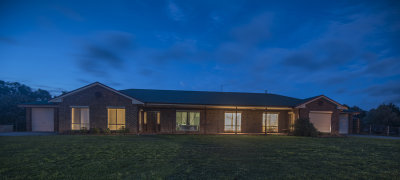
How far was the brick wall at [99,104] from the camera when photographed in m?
14.3

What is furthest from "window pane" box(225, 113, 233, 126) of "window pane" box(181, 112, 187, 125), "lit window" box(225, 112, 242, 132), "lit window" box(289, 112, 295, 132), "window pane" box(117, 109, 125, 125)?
"window pane" box(117, 109, 125, 125)

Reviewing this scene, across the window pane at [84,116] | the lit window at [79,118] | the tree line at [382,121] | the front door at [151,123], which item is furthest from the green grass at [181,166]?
the tree line at [382,121]

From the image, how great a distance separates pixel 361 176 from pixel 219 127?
11763 millimetres

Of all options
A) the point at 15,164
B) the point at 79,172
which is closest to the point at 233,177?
the point at 79,172

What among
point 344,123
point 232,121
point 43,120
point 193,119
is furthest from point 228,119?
point 43,120

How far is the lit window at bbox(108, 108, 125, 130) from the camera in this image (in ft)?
48.5

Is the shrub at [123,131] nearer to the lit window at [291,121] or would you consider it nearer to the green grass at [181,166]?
the green grass at [181,166]

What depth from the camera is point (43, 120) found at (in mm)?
15539

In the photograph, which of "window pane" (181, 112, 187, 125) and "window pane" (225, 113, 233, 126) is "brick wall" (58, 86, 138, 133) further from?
"window pane" (225, 113, 233, 126)

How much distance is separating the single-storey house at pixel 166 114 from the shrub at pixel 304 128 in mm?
617

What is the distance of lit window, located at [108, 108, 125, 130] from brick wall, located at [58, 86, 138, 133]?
66 centimetres

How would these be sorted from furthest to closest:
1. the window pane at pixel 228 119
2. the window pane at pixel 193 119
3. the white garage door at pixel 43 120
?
the window pane at pixel 228 119, the window pane at pixel 193 119, the white garage door at pixel 43 120

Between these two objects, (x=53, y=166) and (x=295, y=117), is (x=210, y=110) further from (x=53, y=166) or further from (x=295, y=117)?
(x=53, y=166)

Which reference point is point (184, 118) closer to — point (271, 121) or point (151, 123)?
point (151, 123)
